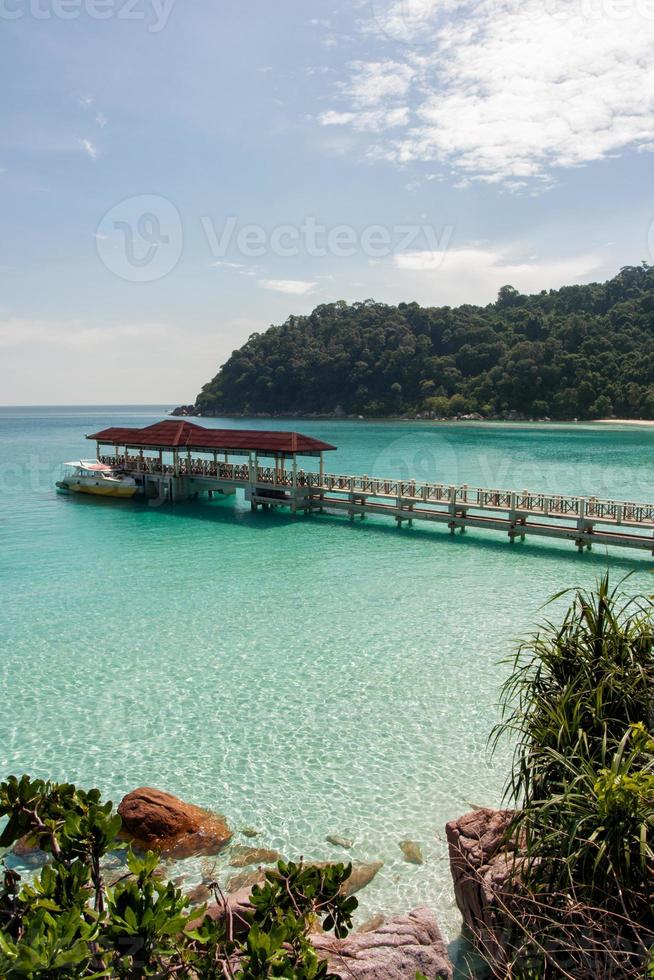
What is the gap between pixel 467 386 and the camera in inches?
4286

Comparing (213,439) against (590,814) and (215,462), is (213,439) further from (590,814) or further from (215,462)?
(590,814)

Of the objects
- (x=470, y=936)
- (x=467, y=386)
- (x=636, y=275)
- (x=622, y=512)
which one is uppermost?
(x=636, y=275)

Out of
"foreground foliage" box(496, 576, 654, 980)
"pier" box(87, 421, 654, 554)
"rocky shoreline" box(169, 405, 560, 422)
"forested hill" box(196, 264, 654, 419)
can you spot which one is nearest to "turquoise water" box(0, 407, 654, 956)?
"pier" box(87, 421, 654, 554)

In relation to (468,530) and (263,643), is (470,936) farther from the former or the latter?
(468,530)

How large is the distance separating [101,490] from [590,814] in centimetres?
3357

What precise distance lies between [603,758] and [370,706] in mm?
6391

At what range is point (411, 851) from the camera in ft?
23.6

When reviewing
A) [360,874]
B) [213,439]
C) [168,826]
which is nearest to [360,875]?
[360,874]

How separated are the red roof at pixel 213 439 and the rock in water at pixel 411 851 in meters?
21.0

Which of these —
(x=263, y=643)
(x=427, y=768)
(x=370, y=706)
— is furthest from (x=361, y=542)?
(x=427, y=768)

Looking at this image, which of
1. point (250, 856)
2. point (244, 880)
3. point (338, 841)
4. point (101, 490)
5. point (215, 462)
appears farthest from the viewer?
point (101, 490)

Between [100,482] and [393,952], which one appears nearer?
[393,952]

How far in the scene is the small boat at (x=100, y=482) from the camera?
112ft

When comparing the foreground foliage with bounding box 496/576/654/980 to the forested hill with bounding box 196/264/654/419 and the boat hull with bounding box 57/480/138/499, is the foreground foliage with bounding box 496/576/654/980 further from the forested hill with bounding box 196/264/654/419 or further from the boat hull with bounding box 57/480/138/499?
the forested hill with bounding box 196/264/654/419
